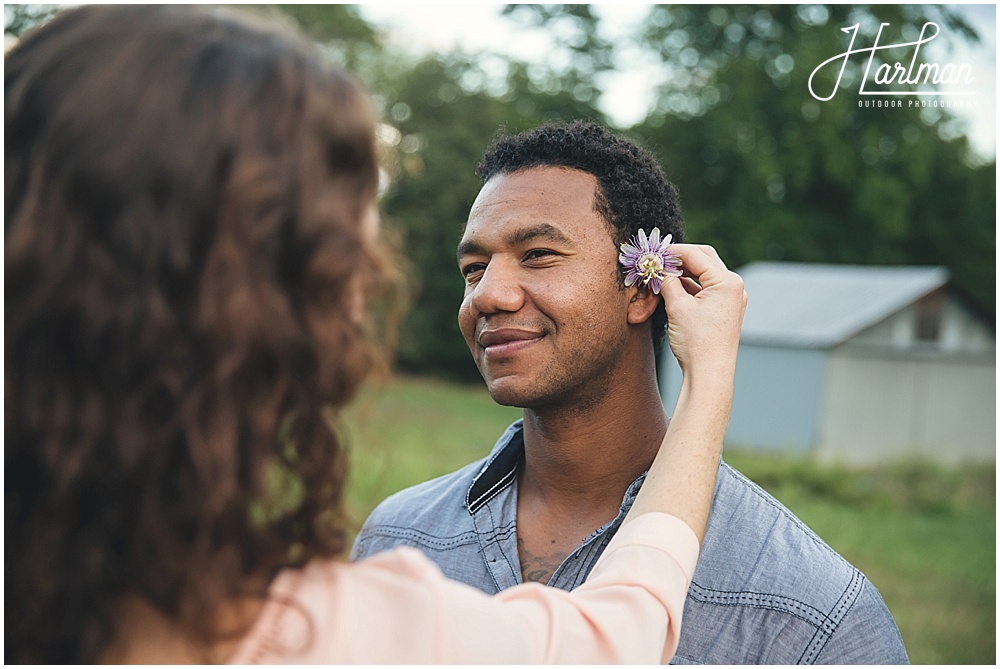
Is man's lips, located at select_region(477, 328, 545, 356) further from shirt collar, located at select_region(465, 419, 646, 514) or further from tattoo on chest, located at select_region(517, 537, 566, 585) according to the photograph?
tattoo on chest, located at select_region(517, 537, 566, 585)

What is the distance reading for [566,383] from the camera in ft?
10.1

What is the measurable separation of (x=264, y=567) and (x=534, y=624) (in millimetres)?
510

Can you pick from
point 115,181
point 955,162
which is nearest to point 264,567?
point 115,181

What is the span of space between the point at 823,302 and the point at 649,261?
61.0ft

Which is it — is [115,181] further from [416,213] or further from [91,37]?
[416,213]

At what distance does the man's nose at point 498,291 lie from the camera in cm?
304

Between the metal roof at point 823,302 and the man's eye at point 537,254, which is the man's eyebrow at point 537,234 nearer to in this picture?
the man's eye at point 537,254

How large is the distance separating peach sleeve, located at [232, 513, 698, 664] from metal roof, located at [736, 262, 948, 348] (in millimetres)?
17436

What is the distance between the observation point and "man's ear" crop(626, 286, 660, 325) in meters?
3.15

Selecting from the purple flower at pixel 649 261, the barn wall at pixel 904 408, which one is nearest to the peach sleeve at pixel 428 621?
the purple flower at pixel 649 261

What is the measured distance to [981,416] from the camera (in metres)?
19.9

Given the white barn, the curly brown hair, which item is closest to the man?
the curly brown hair

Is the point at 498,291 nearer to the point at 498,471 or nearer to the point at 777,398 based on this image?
the point at 498,471

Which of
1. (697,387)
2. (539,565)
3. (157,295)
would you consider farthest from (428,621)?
(539,565)
